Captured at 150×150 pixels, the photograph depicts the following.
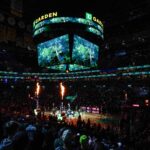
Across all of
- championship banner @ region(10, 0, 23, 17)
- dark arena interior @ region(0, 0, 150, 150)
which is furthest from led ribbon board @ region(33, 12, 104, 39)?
championship banner @ region(10, 0, 23, 17)

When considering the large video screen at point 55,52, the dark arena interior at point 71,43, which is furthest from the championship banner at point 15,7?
the large video screen at point 55,52

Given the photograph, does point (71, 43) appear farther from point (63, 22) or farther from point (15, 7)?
point (15, 7)

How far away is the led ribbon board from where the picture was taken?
32.4 ft

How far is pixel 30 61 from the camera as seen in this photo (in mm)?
21609

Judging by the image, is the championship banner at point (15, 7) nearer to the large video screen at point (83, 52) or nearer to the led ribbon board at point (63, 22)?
the led ribbon board at point (63, 22)

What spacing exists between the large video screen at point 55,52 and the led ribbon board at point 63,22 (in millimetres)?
593

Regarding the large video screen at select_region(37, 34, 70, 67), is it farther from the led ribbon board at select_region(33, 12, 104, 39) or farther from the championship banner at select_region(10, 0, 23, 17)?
the championship banner at select_region(10, 0, 23, 17)

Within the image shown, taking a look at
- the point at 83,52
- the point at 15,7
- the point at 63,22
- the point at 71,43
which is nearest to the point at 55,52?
the point at 71,43

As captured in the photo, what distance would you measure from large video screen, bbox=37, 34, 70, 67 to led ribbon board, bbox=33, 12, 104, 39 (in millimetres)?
593

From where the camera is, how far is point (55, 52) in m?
10.8

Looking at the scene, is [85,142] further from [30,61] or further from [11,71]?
[11,71]

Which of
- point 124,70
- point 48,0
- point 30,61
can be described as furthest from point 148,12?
point 124,70

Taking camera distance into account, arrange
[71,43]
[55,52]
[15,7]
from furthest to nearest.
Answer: [55,52]
[71,43]
[15,7]

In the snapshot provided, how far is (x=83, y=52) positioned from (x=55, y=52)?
0.95 metres
